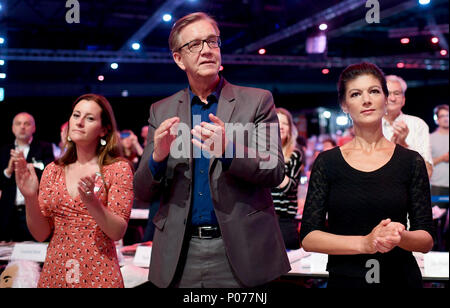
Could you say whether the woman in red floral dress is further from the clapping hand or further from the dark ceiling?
the dark ceiling

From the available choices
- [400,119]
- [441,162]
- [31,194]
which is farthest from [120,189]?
[441,162]

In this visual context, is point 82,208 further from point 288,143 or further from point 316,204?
point 288,143

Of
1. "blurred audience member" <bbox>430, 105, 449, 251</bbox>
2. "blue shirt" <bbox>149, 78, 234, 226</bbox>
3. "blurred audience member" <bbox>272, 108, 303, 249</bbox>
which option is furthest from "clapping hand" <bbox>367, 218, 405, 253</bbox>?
"blurred audience member" <bbox>430, 105, 449, 251</bbox>

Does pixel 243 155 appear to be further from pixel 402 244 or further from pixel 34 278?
pixel 34 278

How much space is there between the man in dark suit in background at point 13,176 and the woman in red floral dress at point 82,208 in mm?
952

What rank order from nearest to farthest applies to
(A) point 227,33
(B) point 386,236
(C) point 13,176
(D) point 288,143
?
(B) point 386,236
(C) point 13,176
(D) point 288,143
(A) point 227,33

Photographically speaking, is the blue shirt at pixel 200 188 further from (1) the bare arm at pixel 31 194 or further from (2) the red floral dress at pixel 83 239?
(1) the bare arm at pixel 31 194

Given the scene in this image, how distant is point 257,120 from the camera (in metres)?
1.64

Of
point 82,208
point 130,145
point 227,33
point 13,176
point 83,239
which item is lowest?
point 83,239

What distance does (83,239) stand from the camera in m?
1.91

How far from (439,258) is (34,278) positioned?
2.09m

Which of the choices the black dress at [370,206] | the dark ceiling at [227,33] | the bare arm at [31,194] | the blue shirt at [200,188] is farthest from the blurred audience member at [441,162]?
the bare arm at [31,194]

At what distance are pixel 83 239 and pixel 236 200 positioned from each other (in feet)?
2.28
